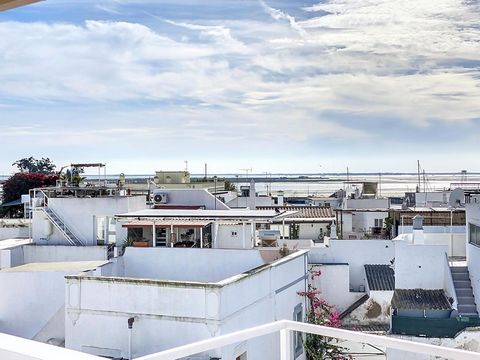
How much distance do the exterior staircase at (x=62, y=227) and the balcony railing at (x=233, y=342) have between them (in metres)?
15.8

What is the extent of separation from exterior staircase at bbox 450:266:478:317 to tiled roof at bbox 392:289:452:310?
29 centimetres

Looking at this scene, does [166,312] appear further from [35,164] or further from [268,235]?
[35,164]

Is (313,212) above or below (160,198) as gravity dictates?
below

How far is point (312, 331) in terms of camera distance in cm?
247

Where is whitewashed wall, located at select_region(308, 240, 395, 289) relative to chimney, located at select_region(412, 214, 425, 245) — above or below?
below

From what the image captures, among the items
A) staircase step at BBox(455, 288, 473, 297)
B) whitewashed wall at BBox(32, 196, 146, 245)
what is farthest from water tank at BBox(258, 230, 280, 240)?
whitewashed wall at BBox(32, 196, 146, 245)

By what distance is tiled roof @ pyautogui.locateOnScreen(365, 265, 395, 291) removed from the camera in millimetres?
16250

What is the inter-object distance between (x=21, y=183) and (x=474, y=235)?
28283 millimetres

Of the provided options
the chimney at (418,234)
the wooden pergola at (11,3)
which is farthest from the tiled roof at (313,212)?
the wooden pergola at (11,3)

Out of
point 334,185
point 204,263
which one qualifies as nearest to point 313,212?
point 204,263

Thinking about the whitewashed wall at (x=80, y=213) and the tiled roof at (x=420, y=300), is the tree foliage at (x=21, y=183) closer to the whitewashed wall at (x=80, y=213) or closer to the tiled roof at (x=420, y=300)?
the whitewashed wall at (x=80, y=213)

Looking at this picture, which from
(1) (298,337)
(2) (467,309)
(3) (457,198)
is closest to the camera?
(1) (298,337)

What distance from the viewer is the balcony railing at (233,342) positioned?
4.98ft

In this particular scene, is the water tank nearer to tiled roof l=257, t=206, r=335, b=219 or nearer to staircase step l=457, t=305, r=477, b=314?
staircase step l=457, t=305, r=477, b=314
